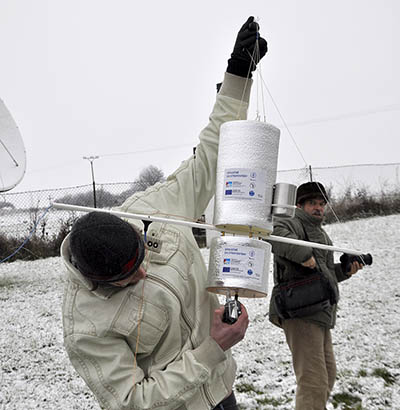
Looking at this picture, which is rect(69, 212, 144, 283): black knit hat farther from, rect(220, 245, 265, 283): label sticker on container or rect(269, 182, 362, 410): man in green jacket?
rect(269, 182, 362, 410): man in green jacket

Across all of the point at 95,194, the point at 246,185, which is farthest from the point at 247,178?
the point at 95,194

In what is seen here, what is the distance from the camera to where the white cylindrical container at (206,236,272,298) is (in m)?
1.45

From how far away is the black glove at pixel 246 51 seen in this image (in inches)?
66.8

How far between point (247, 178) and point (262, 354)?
378 centimetres

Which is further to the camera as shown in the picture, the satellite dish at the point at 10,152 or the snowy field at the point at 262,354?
the satellite dish at the point at 10,152

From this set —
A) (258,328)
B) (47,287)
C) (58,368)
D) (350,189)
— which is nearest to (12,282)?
(47,287)

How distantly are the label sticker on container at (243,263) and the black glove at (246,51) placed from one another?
2.64 feet

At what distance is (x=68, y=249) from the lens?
1471 millimetres

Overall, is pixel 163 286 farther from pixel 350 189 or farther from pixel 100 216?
pixel 350 189

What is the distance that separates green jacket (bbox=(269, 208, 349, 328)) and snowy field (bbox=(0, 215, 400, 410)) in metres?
1.25

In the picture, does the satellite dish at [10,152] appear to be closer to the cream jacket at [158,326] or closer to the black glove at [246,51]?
the cream jacket at [158,326]

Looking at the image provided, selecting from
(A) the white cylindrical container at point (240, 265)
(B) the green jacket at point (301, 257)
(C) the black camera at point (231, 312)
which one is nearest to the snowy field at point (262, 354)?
(B) the green jacket at point (301, 257)

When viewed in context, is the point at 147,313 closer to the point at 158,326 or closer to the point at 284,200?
the point at 158,326

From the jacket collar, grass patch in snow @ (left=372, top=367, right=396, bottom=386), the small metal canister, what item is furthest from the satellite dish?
grass patch in snow @ (left=372, top=367, right=396, bottom=386)
